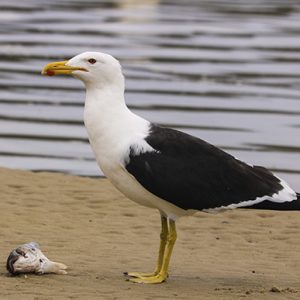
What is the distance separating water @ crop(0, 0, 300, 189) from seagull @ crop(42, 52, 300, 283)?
5.22 m

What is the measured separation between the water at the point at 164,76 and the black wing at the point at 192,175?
5.22 metres

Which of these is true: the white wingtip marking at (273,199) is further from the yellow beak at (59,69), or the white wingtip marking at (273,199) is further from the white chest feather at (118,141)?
the yellow beak at (59,69)

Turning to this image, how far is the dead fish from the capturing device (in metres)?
8.85

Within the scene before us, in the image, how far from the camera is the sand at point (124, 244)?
8.70 meters

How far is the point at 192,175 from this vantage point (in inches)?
352

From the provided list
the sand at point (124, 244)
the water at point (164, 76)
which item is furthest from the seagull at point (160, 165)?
the water at point (164, 76)

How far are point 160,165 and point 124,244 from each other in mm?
1952

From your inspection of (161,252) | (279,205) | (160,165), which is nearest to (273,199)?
(279,205)

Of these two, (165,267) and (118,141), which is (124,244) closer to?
(165,267)

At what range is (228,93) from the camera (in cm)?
2009

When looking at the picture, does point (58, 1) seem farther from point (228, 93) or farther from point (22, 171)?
point (22, 171)

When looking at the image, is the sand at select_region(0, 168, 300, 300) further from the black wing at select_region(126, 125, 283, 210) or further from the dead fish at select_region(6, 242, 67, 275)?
the black wing at select_region(126, 125, 283, 210)

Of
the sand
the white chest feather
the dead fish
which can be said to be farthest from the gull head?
the sand

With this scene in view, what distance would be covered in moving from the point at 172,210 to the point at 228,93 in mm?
11177
